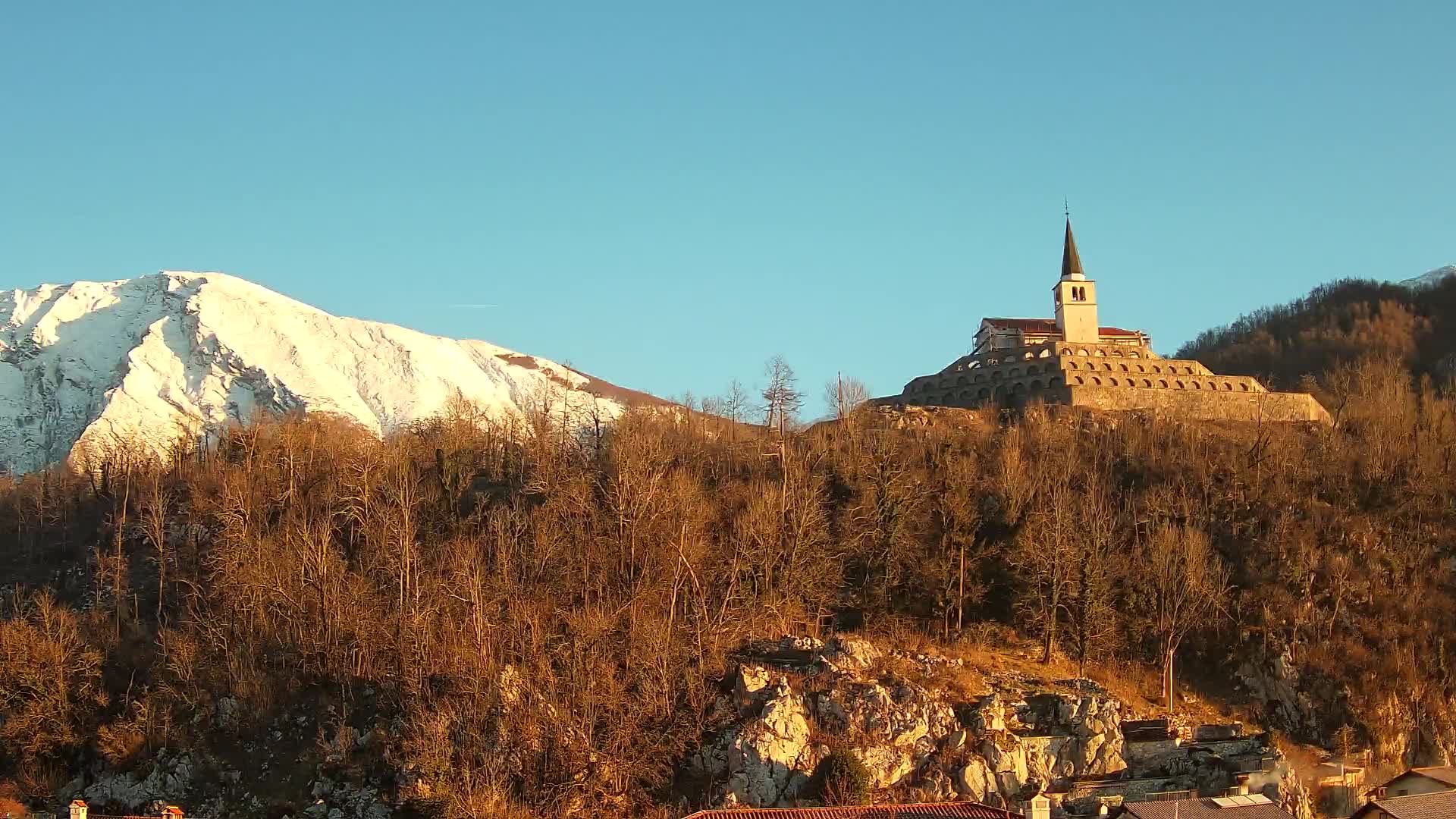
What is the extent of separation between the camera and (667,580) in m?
48.3

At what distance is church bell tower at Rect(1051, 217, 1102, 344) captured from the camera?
3364 inches

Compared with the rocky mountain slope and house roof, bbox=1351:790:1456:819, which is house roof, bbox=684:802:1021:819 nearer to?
the rocky mountain slope

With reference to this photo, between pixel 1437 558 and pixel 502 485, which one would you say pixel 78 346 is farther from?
pixel 1437 558

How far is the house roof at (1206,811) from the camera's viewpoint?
33.3 meters

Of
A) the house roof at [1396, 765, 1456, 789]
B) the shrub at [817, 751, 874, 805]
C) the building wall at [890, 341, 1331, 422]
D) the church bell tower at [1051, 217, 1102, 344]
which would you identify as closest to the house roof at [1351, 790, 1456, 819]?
the house roof at [1396, 765, 1456, 789]

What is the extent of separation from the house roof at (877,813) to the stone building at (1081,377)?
128 feet

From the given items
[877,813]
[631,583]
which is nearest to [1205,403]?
[631,583]

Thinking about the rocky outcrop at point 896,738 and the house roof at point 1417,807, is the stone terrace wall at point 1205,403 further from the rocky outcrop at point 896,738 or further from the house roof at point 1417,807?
the house roof at point 1417,807

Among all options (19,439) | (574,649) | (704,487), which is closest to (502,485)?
(704,487)

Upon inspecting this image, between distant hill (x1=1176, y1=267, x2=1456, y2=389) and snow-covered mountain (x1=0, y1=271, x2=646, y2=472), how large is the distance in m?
46.3

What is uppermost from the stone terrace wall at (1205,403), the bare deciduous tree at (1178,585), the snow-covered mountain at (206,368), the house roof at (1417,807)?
the snow-covered mountain at (206,368)

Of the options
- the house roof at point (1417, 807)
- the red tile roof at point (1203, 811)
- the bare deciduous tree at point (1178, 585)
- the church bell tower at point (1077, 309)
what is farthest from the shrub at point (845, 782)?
the church bell tower at point (1077, 309)

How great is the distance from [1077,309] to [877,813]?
182 ft

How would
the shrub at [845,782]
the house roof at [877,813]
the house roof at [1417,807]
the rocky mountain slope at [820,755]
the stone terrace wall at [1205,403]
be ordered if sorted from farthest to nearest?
the stone terrace wall at [1205,403] → the rocky mountain slope at [820,755] → the shrub at [845,782] → the house roof at [877,813] → the house roof at [1417,807]
